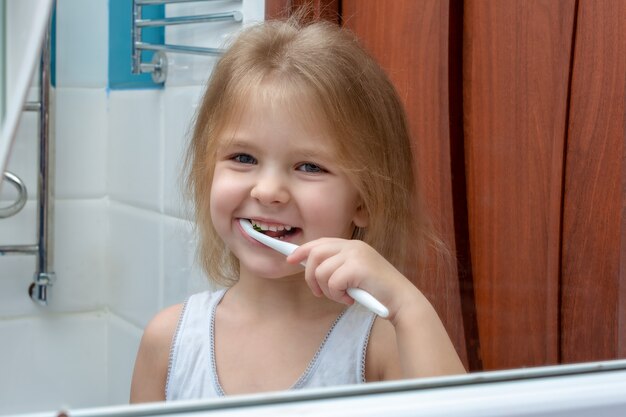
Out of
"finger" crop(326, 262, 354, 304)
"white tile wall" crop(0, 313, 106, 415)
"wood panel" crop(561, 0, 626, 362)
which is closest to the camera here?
"finger" crop(326, 262, 354, 304)

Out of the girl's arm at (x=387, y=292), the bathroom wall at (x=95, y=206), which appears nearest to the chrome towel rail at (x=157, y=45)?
the bathroom wall at (x=95, y=206)

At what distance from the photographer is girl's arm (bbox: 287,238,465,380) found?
1.71 feet

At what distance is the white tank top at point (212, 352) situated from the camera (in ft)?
1.92

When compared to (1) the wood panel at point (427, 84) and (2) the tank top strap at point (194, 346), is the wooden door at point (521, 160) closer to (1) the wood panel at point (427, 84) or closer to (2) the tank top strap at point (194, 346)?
(1) the wood panel at point (427, 84)

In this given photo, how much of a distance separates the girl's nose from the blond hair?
0.18ft

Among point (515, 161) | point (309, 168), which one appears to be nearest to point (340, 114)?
point (309, 168)

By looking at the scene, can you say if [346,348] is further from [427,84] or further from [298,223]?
[427,84]

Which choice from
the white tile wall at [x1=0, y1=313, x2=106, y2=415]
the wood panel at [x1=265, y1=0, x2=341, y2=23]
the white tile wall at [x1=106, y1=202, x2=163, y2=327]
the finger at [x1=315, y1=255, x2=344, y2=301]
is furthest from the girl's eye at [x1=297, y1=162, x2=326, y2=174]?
the white tile wall at [x1=0, y1=313, x2=106, y2=415]

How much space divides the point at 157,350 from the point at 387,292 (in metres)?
0.24

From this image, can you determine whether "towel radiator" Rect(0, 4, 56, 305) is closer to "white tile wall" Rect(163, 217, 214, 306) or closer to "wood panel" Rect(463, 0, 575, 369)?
"white tile wall" Rect(163, 217, 214, 306)

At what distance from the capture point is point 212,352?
667 millimetres

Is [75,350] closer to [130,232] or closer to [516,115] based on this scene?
[130,232]

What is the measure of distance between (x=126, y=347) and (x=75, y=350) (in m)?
0.21

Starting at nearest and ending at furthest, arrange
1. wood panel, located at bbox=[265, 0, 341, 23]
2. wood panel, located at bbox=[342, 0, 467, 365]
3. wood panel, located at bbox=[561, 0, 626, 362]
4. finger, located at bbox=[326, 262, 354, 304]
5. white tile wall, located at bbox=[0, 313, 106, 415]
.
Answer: finger, located at bbox=[326, 262, 354, 304], wood panel, located at bbox=[561, 0, 626, 362], wood panel, located at bbox=[342, 0, 467, 365], wood panel, located at bbox=[265, 0, 341, 23], white tile wall, located at bbox=[0, 313, 106, 415]
